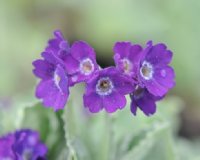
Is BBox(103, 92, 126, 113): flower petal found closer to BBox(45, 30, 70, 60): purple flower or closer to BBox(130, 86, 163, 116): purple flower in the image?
BBox(130, 86, 163, 116): purple flower

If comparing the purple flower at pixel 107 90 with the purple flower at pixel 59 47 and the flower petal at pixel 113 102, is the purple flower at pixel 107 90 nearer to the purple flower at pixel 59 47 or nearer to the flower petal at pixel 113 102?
the flower petal at pixel 113 102

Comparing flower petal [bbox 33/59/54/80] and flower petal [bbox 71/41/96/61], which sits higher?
flower petal [bbox 71/41/96/61]

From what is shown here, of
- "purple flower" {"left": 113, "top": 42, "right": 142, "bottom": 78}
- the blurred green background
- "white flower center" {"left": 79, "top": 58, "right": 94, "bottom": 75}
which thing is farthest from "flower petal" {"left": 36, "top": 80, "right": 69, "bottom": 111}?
the blurred green background

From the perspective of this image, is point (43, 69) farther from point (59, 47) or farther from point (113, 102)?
point (113, 102)

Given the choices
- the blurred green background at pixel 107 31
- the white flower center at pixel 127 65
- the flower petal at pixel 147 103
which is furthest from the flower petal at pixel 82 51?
the blurred green background at pixel 107 31

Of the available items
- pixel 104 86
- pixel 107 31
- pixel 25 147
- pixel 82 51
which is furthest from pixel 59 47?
pixel 107 31

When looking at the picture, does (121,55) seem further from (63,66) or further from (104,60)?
(104,60)

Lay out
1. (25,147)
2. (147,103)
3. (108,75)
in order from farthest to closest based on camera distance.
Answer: (25,147) → (147,103) → (108,75)
